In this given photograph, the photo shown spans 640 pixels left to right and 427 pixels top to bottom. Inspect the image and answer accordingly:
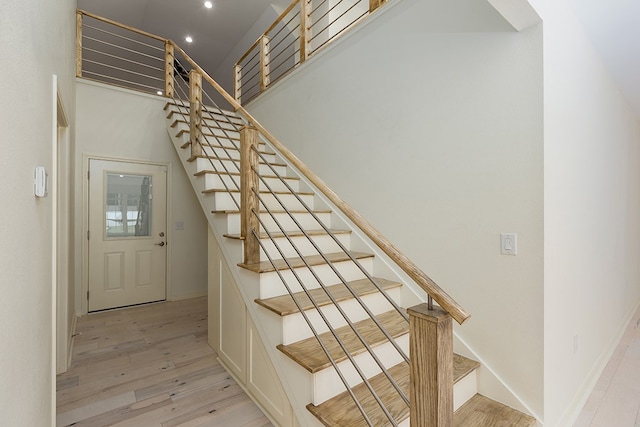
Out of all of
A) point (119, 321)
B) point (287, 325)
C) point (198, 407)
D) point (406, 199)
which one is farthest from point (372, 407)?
point (119, 321)

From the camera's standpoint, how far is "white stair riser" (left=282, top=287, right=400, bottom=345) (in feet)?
5.58

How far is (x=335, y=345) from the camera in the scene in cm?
168

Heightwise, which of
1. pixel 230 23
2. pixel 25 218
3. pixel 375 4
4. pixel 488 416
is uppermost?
pixel 230 23

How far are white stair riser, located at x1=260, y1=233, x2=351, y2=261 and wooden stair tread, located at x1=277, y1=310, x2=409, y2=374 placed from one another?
25.5 inches

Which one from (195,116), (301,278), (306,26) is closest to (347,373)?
(301,278)

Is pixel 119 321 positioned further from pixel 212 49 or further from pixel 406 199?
pixel 212 49

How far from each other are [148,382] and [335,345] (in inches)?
62.0

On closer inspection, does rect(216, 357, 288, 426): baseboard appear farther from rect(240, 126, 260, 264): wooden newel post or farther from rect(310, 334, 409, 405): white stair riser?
rect(240, 126, 260, 264): wooden newel post

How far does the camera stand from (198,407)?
201 centimetres

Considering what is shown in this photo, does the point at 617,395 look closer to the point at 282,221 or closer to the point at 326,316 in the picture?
the point at 326,316

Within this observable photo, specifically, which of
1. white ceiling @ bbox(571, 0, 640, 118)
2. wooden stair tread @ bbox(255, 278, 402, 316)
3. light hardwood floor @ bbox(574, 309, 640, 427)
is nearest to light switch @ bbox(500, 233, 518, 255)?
wooden stair tread @ bbox(255, 278, 402, 316)

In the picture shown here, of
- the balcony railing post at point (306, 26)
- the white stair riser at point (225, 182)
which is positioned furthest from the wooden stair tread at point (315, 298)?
the balcony railing post at point (306, 26)

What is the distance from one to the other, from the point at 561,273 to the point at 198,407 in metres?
2.37

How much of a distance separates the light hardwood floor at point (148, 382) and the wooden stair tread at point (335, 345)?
0.63 metres
